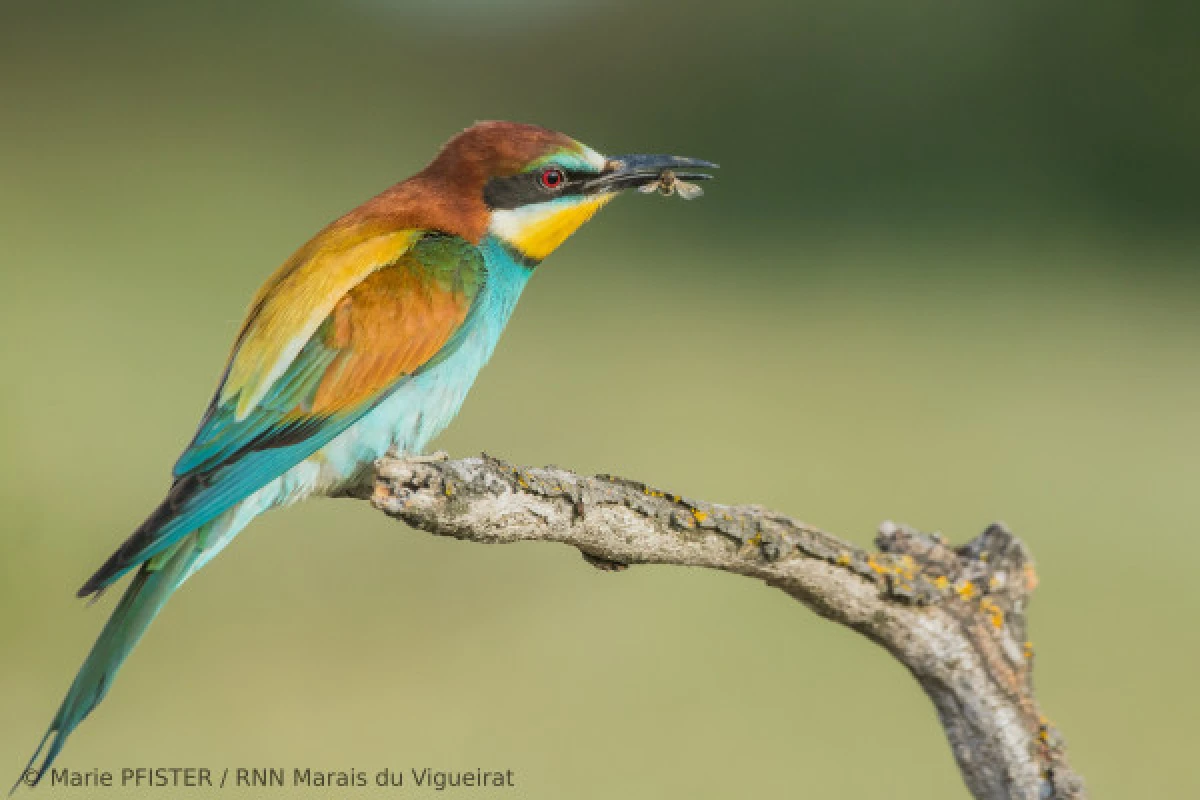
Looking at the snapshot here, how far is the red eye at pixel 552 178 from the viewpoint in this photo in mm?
1614

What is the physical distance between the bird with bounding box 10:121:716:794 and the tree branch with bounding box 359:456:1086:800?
23 cm

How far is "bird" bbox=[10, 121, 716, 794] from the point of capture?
4.50 ft

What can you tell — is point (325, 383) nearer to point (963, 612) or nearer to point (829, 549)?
point (829, 549)

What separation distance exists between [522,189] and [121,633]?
68 cm

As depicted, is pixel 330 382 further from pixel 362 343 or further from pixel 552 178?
pixel 552 178

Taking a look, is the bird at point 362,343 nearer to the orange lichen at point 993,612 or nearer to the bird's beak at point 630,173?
the bird's beak at point 630,173

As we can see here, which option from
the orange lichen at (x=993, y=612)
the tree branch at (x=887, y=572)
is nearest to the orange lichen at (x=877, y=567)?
the tree branch at (x=887, y=572)

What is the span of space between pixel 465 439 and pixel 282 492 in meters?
2.20

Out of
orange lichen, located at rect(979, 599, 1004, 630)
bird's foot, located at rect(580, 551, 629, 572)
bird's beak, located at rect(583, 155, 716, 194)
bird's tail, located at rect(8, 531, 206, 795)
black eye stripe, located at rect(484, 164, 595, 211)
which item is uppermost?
bird's beak, located at rect(583, 155, 716, 194)

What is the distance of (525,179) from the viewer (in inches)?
63.5

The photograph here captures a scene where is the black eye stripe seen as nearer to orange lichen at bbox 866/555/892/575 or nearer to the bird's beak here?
the bird's beak

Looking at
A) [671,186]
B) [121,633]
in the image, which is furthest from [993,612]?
[121,633]

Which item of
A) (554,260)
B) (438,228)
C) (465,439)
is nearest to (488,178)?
(438,228)

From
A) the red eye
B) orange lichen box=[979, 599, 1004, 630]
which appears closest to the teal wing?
the red eye
